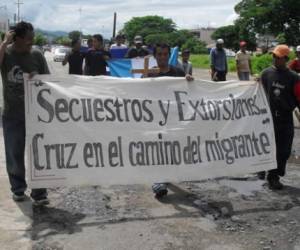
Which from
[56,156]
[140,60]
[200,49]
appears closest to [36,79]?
[56,156]

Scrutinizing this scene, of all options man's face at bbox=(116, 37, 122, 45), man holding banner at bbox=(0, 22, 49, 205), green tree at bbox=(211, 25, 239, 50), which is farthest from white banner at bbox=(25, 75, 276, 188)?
green tree at bbox=(211, 25, 239, 50)

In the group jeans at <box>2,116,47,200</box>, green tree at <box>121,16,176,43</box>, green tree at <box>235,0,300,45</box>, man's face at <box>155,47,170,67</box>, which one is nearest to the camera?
jeans at <box>2,116,47,200</box>

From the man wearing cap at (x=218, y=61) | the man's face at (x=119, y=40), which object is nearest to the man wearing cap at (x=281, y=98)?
the man's face at (x=119, y=40)

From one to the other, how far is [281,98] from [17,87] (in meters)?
3.00

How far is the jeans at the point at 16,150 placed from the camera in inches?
234

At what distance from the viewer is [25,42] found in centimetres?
580

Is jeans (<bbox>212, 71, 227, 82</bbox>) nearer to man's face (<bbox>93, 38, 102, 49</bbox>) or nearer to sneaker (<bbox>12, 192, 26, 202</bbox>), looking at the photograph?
man's face (<bbox>93, 38, 102, 49</bbox>)

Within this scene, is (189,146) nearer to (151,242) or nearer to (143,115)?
(143,115)

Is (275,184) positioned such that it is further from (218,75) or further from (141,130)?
(218,75)

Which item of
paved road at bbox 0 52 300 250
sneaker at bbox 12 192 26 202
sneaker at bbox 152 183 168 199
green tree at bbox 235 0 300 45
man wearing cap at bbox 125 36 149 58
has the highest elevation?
green tree at bbox 235 0 300 45

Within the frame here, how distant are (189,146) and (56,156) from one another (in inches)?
55.8

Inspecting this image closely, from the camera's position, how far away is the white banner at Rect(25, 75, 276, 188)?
225 inches

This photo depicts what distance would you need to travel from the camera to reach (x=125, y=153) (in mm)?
5918

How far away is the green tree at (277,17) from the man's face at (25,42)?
43.9 metres
